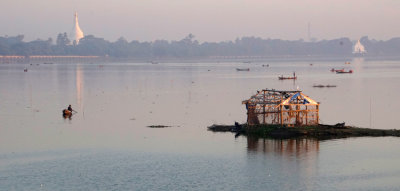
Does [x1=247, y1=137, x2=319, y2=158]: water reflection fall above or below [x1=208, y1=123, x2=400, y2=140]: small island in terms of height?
below

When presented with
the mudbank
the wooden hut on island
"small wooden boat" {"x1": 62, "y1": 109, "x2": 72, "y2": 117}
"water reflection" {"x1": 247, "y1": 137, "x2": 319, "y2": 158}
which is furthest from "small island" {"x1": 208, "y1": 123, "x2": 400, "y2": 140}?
"small wooden boat" {"x1": 62, "y1": 109, "x2": 72, "y2": 117}

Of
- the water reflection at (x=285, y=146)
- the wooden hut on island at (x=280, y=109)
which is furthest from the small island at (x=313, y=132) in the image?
the wooden hut on island at (x=280, y=109)

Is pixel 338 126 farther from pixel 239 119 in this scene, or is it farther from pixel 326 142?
pixel 239 119

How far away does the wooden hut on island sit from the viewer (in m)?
49.0

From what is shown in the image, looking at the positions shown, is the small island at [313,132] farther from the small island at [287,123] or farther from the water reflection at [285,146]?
the water reflection at [285,146]

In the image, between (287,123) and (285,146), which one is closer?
(285,146)

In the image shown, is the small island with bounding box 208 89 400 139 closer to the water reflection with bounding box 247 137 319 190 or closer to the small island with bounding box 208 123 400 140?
the small island with bounding box 208 123 400 140

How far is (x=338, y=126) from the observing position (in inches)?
1927

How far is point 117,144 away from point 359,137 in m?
18.0

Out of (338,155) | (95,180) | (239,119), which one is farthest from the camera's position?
(239,119)

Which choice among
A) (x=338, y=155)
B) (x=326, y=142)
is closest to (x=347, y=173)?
(x=338, y=155)

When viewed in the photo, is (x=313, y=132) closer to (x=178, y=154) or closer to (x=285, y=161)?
(x=285, y=161)

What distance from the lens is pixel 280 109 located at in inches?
1924

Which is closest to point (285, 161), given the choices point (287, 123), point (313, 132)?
point (313, 132)
